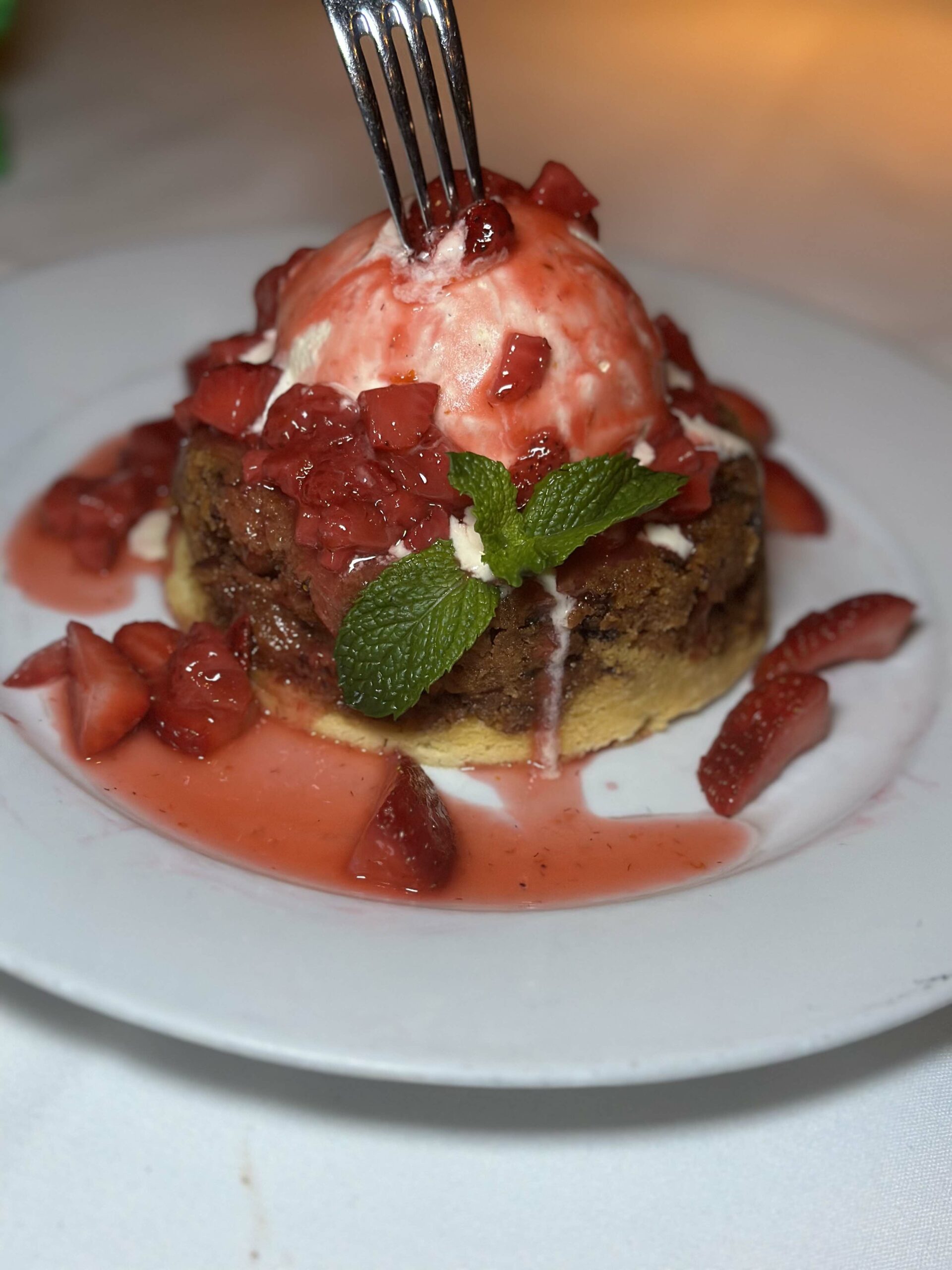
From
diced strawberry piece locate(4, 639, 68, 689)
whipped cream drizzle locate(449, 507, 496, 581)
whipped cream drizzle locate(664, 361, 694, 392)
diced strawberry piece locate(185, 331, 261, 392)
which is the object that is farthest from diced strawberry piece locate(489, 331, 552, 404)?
diced strawberry piece locate(4, 639, 68, 689)

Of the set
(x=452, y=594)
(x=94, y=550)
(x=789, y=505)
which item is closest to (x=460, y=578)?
(x=452, y=594)

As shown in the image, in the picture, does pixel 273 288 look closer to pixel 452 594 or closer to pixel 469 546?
pixel 469 546

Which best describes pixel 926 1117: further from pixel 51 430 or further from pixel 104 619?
pixel 51 430

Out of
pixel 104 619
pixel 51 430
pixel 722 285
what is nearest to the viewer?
pixel 104 619

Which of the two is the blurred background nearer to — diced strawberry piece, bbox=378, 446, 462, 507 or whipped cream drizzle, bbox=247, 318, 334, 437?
whipped cream drizzle, bbox=247, 318, 334, 437

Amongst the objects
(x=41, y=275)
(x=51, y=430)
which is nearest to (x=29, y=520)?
(x=51, y=430)

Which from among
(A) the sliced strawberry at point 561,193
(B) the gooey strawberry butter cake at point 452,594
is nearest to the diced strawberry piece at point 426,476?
(B) the gooey strawberry butter cake at point 452,594
